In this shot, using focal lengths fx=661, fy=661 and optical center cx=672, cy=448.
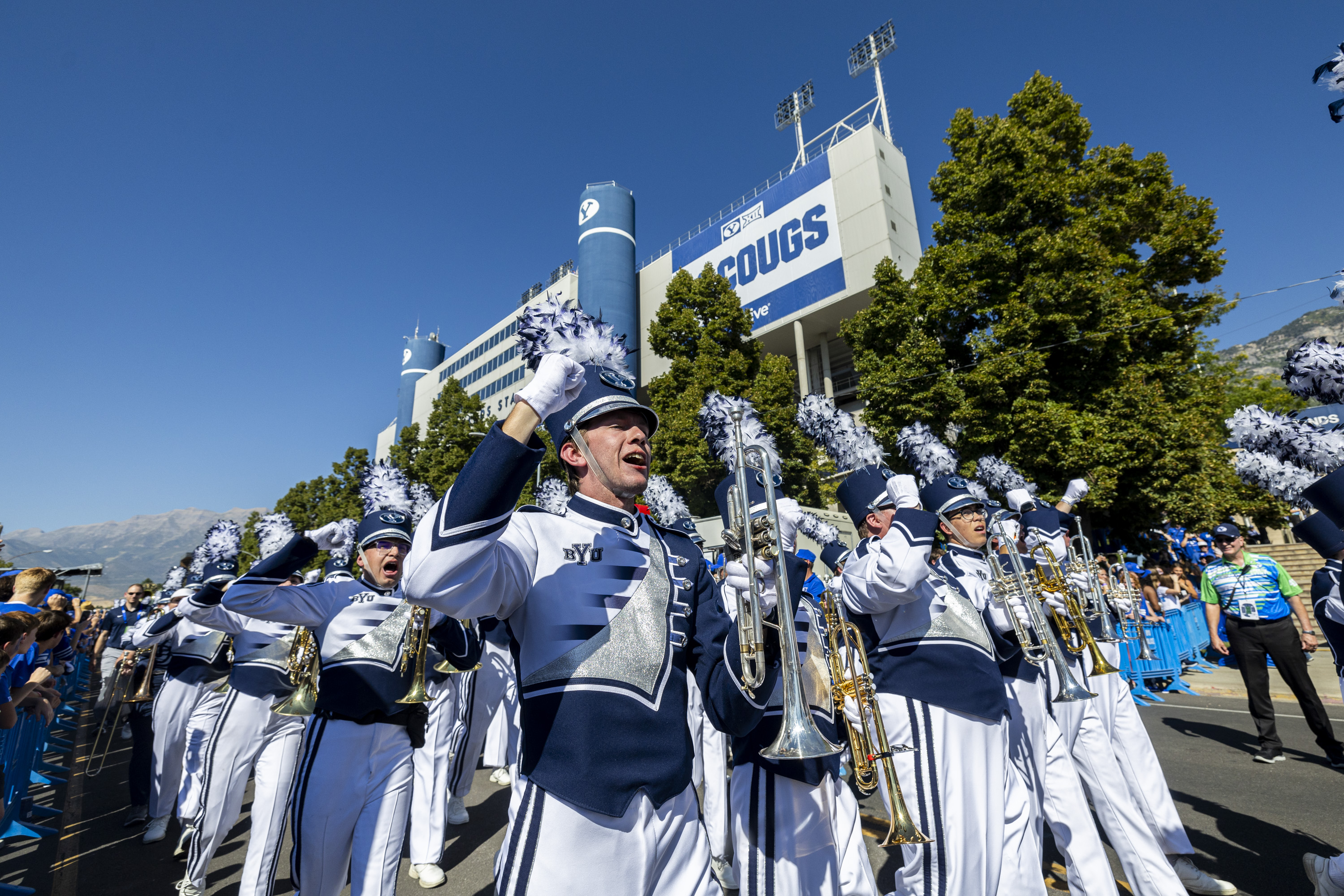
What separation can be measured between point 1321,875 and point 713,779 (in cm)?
371

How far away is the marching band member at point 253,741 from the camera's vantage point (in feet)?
12.2

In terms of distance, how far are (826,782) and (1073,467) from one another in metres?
13.2

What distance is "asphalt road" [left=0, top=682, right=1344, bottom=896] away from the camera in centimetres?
448

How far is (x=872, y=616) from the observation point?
12.7ft

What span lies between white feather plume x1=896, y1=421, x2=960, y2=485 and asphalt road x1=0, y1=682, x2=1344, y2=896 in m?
3.00

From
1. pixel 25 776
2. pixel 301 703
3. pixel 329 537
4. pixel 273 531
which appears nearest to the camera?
pixel 301 703

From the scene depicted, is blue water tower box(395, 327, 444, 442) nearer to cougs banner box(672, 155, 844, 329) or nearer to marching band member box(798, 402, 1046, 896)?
cougs banner box(672, 155, 844, 329)

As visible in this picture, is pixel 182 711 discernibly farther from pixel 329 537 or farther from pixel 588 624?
pixel 588 624

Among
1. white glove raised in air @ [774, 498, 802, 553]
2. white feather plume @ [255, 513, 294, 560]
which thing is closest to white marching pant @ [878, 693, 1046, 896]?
white glove raised in air @ [774, 498, 802, 553]

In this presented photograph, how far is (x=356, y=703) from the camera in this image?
3.45 metres

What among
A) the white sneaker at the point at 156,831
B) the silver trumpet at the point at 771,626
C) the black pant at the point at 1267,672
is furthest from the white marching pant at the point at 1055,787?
the white sneaker at the point at 156,831

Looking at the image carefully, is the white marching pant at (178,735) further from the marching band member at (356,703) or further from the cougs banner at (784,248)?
the cougs banner at (784,248)

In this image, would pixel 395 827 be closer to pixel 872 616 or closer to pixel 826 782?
pixel 826 782

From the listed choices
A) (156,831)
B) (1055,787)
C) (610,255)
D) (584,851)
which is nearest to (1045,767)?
(1055,787)
